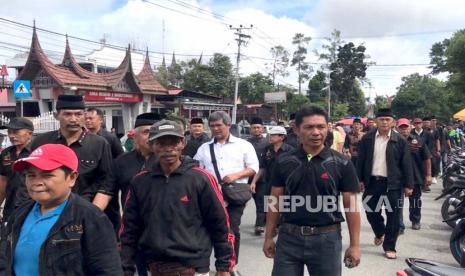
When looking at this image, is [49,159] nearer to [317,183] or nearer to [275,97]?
[317,183]

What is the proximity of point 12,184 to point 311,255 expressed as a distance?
8.72ft

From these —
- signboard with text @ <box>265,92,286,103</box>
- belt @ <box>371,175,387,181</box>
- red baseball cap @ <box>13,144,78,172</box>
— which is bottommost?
belt @ <box>371,175,387,181</box>


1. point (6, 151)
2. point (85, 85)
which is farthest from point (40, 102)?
point (6, 151)

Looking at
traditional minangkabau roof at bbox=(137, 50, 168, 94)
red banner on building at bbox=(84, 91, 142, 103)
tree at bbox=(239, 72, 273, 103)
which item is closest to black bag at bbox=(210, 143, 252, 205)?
red banner on building at bbox=(84, 91, 142, 103)

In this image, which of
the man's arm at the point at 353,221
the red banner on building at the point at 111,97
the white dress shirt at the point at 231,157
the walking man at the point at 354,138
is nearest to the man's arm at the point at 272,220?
the man's arm at the point at 353,221

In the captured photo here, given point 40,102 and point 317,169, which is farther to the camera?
point 40,102

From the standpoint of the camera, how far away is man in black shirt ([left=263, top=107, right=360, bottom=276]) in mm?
3109

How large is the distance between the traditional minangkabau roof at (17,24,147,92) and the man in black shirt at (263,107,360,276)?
17.5m

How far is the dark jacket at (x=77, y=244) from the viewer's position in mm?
1966

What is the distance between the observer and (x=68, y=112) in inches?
144

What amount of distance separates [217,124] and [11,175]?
206 cm

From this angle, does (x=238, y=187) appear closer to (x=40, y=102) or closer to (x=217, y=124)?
(x=217, y=124)

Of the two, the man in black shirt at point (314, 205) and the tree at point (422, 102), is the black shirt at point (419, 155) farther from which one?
the tree at point (422, 102)

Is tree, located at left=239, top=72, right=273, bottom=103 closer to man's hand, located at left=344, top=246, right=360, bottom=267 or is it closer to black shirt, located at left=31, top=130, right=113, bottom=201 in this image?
black shirt, located at left=31, top=130, right=113, bottom=201
